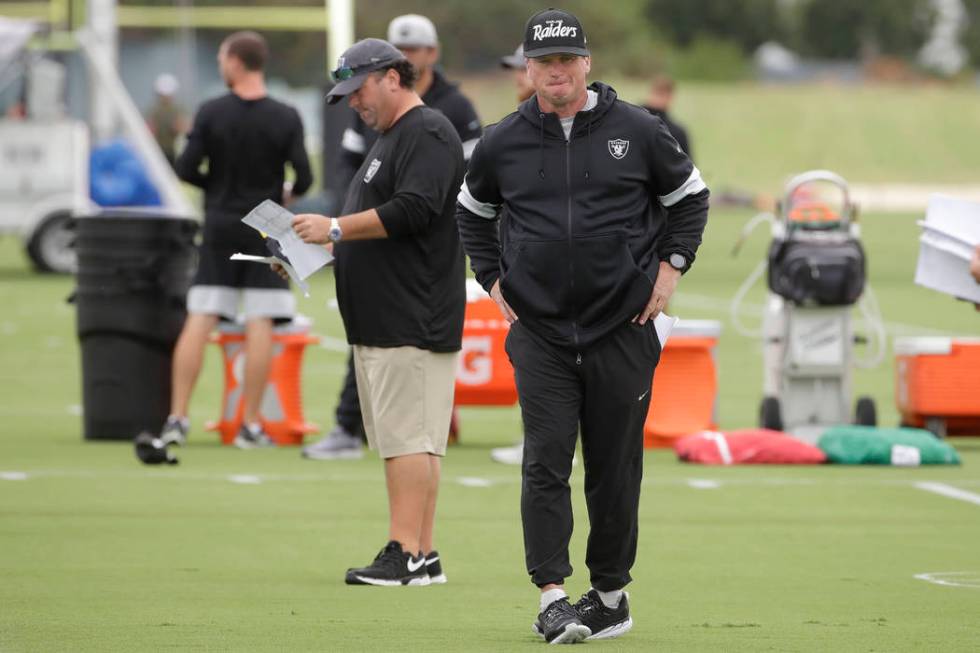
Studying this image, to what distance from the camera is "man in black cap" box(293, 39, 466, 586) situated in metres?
8.34

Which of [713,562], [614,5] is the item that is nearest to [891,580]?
[713,562]

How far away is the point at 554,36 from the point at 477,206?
26.8 inches

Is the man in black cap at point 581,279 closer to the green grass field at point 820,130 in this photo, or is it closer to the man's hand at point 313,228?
the man's hand at point 313,228

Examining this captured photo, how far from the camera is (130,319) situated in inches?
515

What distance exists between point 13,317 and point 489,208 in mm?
15918

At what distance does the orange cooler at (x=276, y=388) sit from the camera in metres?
13.1

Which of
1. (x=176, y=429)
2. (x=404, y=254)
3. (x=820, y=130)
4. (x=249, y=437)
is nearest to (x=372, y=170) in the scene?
(x=404, y=254)

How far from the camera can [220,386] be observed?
662 inches

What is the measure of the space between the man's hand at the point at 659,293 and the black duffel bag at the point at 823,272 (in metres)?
5.66

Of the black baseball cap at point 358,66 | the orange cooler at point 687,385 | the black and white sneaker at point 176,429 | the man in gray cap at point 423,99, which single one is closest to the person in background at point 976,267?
the black baseball cap at point 358,66

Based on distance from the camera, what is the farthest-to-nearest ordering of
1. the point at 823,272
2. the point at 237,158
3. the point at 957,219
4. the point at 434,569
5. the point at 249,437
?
the point at 249,437
the point at 823,272
the point at 237,158
the point at 957,219
the point at 434,569

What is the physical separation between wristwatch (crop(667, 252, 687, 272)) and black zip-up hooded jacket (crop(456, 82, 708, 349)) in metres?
0.01

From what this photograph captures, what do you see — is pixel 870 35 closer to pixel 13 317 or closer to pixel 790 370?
pixel 13 317

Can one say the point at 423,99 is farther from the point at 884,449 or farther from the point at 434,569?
the point at 434,569
